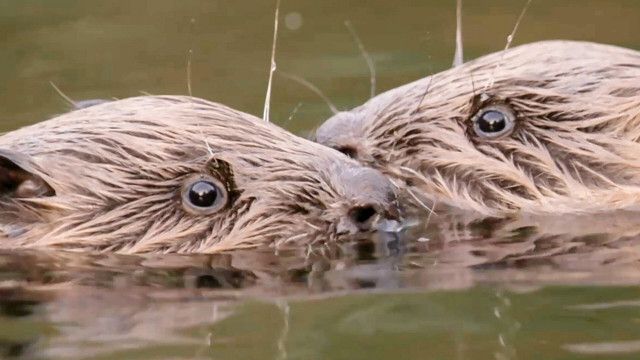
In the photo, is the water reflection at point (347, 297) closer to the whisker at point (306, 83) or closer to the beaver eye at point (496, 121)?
the beaver eye at point (496, 121)

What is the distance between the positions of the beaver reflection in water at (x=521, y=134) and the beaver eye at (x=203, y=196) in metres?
1.07

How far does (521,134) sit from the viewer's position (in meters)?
8.02

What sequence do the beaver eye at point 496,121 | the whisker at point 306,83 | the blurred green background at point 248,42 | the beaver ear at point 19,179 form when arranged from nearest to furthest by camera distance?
the beaver ear at point 19,179
the beaver eye at point 496,121
the whisker at point 306,83
the blurred green background at point 248,42

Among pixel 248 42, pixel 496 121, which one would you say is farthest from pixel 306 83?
pixel 496 121

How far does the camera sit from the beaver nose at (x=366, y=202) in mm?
7223

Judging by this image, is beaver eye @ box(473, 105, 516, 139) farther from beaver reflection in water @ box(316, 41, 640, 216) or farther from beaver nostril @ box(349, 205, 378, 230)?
beaver nostril @ box(349, 205, 378, 230)

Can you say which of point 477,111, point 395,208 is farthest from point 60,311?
point 477,111

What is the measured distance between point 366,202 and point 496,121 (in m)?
1.12

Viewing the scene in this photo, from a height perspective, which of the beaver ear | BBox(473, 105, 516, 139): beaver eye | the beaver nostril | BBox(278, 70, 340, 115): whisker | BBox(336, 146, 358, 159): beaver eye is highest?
BBox(278, 70, 340, 115): whisker

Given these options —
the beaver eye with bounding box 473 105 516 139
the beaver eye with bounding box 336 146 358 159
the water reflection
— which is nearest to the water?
the water reflection

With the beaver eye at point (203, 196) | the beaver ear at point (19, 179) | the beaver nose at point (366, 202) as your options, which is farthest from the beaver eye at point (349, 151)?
the beaver ear at point (19, 179)

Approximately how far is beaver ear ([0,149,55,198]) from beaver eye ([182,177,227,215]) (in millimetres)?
582

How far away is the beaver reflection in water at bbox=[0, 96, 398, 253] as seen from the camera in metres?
7.21

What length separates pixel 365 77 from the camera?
36.6 ft
